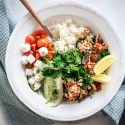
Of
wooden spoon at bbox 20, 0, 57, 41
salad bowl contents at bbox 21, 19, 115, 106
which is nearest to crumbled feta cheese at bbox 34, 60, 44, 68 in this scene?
salad bowl contents at bbox 21, 19, 115, 106

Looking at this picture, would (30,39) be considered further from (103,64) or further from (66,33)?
(103,64)

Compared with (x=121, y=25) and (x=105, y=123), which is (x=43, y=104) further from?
(x=121, y=25)

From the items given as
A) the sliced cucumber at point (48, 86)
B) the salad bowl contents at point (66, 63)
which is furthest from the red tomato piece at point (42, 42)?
the sliced cucumber at point (48, 86)

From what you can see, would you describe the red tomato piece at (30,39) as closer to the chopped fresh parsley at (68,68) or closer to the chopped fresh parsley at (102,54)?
the chopped fresh parsley at (68,68)

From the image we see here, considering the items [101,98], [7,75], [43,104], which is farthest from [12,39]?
[101,98]

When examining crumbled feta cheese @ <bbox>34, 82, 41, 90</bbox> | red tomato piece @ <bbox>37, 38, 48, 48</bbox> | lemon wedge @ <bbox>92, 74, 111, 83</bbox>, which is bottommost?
lemon wedge @ <bbox>92, 74, 111, 83</bbox>

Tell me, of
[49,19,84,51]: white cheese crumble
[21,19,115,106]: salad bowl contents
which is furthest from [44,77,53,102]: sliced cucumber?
[49,19,84,51]: white cheese crumble

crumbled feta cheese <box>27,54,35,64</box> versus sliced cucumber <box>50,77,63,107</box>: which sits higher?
crumbled feta cheese <box>27,54,35,64</box>

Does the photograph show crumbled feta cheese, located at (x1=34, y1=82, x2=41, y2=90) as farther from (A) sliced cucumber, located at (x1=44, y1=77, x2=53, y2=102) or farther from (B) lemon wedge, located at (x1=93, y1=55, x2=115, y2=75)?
(B) lemon wedge, located at (x1=93, y1=55, x2=115, y2=75)

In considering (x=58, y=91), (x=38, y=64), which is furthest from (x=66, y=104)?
(x=38, y=64)
